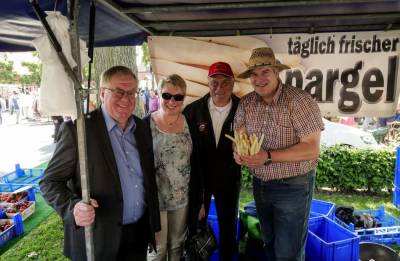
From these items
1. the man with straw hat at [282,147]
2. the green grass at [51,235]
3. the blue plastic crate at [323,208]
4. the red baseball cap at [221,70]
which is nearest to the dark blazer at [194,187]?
the man with straw hat at [282,147]

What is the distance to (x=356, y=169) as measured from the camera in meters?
6.59

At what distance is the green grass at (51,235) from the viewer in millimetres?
4539

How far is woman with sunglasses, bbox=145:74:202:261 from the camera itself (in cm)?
264

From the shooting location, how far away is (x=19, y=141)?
1363 cm

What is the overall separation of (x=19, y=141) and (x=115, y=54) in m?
10.2

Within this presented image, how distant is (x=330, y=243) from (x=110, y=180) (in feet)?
7.57

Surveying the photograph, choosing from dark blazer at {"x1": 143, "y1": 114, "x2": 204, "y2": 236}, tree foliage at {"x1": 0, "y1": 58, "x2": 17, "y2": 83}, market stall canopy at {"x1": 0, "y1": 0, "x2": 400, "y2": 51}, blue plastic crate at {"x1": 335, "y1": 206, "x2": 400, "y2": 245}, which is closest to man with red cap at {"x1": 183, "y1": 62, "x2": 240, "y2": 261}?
dark blazer at {"x1": 143, "y1": 114, "x2": 204, "y2": 236}

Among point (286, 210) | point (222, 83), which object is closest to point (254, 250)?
point (286, 210)

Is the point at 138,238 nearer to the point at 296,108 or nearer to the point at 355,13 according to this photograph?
the point at 296,108

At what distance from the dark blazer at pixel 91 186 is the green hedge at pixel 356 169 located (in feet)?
16.0

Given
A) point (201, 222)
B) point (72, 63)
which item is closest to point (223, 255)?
point (201, 222)

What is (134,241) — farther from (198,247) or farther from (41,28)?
(41,28)

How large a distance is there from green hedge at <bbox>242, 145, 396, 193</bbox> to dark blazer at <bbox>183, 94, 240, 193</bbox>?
363cm

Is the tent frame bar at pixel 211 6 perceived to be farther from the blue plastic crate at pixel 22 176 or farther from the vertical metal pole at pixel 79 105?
the blue plastic crate at pixel 22 176
